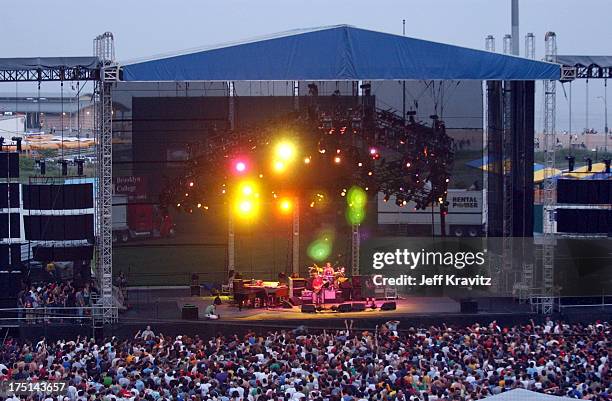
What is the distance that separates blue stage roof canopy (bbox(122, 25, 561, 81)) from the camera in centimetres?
2394

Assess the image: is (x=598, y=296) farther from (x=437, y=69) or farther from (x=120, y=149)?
(x=120, y=149)

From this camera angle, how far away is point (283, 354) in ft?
60.7

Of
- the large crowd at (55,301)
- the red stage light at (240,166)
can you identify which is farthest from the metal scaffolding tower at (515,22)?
the large crowd at (55,301)

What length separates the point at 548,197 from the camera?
981 inches

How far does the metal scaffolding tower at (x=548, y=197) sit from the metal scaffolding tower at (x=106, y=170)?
9.75 metres

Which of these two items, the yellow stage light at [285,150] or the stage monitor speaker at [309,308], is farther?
the yellow stage light at [285,150]

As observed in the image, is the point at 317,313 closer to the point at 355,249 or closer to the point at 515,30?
the point at 355,249

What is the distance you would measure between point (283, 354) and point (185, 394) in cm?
352

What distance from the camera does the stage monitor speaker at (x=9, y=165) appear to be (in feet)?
74.8

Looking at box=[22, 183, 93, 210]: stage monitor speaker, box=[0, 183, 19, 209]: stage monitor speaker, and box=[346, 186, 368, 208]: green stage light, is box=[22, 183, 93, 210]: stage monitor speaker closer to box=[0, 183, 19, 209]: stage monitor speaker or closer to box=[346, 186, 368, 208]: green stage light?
box=[0, 183, 19, 209]: stage monitor speaker

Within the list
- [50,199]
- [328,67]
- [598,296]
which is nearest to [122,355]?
[50,199]

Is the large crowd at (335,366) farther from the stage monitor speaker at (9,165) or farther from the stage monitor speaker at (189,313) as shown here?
the stage monitor speaker at (9,165)

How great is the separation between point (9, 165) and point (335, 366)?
9423 mm
